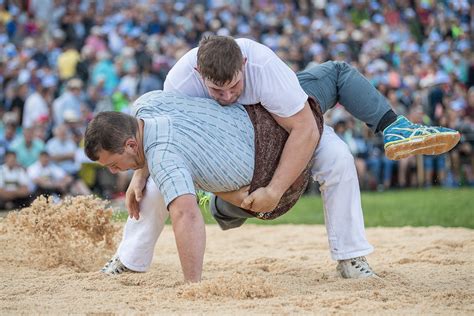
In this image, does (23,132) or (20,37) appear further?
(20,37)

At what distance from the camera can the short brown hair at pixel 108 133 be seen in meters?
4.74

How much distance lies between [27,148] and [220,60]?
8834 mm

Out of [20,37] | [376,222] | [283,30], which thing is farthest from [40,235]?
[283,30]

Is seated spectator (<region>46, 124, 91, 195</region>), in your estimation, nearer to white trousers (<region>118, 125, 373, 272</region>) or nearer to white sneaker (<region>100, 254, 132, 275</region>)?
white sneaker (<region>100, 254, 132, 275</region>)

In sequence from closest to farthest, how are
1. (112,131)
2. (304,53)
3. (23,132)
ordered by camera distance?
(112,131) < (23,132) < (304,53)

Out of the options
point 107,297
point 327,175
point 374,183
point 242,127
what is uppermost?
point 242,127

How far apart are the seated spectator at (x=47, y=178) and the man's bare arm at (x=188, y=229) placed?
7.87 meters

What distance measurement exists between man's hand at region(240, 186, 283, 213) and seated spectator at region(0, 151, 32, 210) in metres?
7.41

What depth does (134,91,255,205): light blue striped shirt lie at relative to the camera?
4723 mm

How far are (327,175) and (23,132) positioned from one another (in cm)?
866

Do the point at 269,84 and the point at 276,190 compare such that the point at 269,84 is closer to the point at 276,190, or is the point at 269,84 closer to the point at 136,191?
the point at 276,190

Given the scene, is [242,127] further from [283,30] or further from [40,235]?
[283,30]

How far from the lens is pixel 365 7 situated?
66.8ft

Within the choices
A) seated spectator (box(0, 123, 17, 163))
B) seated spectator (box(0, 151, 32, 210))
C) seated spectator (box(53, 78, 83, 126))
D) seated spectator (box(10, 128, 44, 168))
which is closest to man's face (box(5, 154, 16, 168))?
seated spectator (box(0, 151, 32, 210))
